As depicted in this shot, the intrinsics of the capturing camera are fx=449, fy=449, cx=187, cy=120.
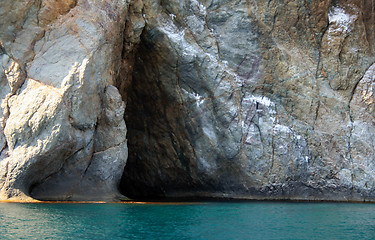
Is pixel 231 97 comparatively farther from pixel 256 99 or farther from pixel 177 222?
pixel 177 222

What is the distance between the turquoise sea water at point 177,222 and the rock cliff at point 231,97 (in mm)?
3989

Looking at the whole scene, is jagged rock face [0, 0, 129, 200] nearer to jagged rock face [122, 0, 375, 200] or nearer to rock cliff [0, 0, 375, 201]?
rock cliff [0, 0, 375, 201]

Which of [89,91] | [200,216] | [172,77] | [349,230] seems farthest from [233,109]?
[349,230]

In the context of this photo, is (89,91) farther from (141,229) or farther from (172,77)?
(141,229)

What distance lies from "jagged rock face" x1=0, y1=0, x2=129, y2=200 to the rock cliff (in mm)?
89

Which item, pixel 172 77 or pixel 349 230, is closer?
pixel 349 230

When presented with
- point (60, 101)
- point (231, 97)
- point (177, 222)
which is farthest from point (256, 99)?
point (177, 222)

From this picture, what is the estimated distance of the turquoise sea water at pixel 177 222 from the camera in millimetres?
9555

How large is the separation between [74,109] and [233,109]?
7373mm

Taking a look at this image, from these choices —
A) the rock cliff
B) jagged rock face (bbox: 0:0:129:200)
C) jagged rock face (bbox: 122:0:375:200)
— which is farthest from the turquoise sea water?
jagged rock face (bbox: 122:0:375:200)

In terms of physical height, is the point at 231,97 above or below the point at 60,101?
above

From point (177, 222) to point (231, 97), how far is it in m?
9.60

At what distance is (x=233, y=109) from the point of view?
778 inches

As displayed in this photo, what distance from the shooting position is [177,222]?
11273mm
